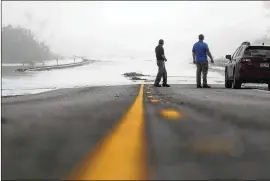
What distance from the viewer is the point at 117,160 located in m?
3.05

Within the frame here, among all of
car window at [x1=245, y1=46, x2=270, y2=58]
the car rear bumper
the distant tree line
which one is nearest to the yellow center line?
the car rear bumper

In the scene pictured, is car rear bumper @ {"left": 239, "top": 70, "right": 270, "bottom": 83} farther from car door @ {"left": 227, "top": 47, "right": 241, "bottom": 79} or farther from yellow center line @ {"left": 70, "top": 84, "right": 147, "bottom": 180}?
yellow center line @ {"left": 70, "top": 84, "right": 147, "bottom": 180}

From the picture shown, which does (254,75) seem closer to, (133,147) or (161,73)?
(161,73)

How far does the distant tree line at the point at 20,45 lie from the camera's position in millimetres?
122375

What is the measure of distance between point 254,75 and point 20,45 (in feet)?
385

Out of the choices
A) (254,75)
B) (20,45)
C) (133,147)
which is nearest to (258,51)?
(254,75)

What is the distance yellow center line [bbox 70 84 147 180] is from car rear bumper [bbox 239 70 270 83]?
39.8 feet

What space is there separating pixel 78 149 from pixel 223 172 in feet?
3.63

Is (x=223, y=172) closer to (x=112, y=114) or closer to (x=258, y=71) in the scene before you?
(x=112, y=114)

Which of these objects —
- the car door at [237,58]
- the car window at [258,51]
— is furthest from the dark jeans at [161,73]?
the car window at [258,51]

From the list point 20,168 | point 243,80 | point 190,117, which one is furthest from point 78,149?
point 243,80

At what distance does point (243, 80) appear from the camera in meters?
16.1

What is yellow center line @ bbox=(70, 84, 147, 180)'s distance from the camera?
269cm

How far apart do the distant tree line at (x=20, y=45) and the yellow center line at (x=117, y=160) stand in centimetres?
11837
